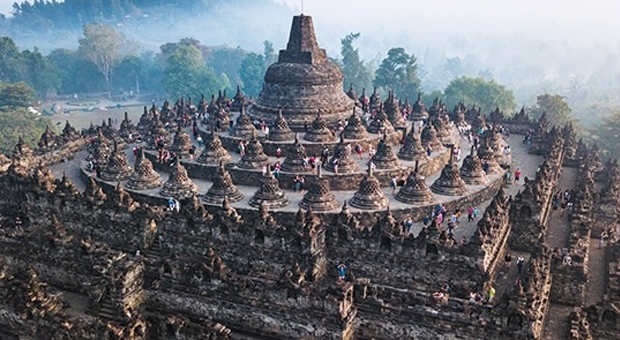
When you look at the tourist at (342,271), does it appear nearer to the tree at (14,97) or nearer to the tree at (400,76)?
the tree at (14,97)

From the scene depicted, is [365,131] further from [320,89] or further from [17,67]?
[17,67]

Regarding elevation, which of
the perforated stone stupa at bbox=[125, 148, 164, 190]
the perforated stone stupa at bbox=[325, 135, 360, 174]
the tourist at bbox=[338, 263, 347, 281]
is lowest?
the tourist at bbox=[338, 263, 347, 281]

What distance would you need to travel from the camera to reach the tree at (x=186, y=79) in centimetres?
8500

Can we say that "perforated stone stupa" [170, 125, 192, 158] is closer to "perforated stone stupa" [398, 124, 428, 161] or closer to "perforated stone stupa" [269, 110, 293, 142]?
"perforated stone stupa" [269, 110, 293, 142]

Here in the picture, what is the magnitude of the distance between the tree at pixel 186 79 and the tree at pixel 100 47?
15.7 metres

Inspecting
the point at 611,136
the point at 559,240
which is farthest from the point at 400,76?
the point at 559,240

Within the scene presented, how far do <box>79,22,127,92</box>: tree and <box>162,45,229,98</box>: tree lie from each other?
15.7 m

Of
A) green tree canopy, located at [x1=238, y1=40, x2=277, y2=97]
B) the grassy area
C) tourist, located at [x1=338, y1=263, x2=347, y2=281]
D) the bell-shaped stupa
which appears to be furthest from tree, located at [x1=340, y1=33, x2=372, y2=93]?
tourist, located at [x1=338, y1=263, x2=347, y2=281]

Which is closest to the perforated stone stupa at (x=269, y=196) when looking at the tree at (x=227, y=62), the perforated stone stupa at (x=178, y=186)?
the perforated stone stupa at (x=178, y=186)

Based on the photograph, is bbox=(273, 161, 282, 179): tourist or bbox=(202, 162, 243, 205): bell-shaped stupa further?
bbox=(273, 161, 282, 179): tourist

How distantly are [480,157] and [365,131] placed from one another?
659cm

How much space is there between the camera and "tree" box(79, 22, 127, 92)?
309ft

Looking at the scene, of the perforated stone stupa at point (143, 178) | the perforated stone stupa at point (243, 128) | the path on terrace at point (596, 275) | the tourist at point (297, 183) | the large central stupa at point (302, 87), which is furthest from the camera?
the large central stupa at point (302, 87)

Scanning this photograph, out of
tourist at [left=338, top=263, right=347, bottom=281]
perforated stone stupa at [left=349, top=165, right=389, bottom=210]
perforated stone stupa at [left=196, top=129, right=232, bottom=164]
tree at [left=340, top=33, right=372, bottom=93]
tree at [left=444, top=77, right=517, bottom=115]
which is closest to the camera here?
tourist at [left=338, top=263, right=347, bottom=281]
